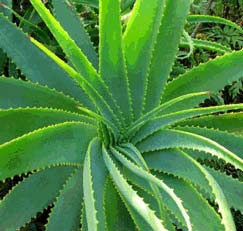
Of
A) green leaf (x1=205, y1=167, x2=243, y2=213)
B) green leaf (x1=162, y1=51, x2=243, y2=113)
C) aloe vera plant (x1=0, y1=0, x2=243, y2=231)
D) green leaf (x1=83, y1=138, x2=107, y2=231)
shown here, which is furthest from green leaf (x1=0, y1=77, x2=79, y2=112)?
green leaf (x1=205, y1=167, x2=243, y2=213)

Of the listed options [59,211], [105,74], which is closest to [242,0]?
[105,74]

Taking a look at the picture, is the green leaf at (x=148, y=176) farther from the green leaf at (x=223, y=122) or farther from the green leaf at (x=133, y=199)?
the green leaf at (x=223, y=122)

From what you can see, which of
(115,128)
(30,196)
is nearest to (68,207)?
(30,196)

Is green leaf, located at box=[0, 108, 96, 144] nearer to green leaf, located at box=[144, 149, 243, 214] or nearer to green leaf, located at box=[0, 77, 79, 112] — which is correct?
green leaf, located at box=[0, 77, 79, 112]

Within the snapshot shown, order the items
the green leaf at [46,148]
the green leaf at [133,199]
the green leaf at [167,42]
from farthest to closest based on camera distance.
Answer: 1. the green leaf at [167,42]
2. the green leaf at [46,148]
3. the green leaf at [133,199]

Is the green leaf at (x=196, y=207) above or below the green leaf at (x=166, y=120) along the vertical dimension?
below

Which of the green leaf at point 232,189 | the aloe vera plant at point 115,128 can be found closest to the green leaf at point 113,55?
the aloe vera plant at point 115,128

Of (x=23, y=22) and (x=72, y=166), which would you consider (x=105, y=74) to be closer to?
(x=72, y=166)
